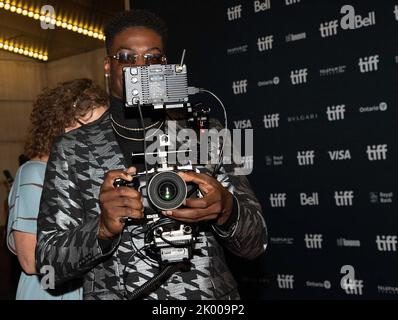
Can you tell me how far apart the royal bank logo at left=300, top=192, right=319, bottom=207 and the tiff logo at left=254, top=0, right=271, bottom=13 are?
1.32 meters

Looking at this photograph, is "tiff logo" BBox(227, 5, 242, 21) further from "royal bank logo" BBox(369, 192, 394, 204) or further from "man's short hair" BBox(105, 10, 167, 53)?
"man's short hair" BBox(105, 10, 167, 53)

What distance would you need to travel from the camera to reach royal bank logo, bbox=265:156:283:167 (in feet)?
13.0

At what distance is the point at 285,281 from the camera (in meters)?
3.93

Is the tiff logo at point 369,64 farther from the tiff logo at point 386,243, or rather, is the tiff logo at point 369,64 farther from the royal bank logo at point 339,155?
the tiff logo at point 386,243

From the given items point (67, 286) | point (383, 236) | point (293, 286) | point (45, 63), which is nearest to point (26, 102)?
point (45, 63)

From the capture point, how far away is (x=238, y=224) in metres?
1.34

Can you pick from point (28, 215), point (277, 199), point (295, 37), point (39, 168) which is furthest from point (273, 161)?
point (28, 215)

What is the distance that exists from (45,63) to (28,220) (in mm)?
6689

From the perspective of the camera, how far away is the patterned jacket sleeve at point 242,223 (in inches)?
53.1

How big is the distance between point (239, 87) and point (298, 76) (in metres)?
0.50

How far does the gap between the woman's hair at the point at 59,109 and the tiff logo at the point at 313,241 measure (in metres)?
1.86

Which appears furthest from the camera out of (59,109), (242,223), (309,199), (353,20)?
(309,199)

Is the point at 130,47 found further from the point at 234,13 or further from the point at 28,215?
the point at 234,13
